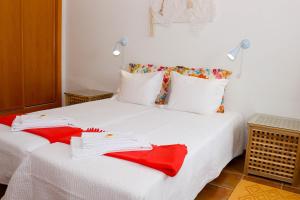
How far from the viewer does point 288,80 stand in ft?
8.45

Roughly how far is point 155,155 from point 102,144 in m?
0.31

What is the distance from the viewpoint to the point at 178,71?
3.02 m

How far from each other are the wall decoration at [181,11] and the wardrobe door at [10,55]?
5.50ft

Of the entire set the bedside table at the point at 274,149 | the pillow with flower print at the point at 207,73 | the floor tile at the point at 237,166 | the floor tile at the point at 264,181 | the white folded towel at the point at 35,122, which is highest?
the pillow with flower print at the point at 207,73

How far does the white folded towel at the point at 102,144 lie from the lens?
156 cm

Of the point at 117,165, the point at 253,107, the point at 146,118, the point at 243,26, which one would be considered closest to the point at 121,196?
the point at 117,165

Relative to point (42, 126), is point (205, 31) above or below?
above

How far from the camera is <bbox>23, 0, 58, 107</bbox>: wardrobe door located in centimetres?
364

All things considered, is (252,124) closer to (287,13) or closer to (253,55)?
(253,55)

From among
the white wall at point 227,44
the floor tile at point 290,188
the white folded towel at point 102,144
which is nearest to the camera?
the white folded towel at point 102,144

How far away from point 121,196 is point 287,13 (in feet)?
7.17

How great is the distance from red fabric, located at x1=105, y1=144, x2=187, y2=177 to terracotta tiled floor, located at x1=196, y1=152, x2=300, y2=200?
64 centimetres

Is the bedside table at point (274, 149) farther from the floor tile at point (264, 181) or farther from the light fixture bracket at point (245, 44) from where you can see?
the light fixture bracket at point (245, 44)

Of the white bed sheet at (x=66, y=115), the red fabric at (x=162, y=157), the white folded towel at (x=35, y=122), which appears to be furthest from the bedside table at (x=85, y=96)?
the red fabric at (x=162, y=157)
